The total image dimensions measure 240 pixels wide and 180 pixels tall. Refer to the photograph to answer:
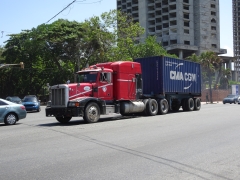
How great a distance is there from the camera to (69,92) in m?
16.2

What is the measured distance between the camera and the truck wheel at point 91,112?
1622cm

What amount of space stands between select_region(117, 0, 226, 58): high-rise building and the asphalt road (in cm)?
8483

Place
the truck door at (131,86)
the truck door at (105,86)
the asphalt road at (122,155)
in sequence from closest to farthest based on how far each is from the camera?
the asphalt road at (122,155) → the truck door at (105,86) → the truck door at (131,86)

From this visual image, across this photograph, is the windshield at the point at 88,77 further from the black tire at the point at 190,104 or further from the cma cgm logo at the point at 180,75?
the black tire at the point at 190,104

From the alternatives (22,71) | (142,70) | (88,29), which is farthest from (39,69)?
(142,70)

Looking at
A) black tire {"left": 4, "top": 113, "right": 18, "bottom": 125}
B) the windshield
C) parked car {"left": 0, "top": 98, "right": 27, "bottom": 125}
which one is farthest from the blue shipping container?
black tire {"left": 4, "top": 113, "right": 18, "bottom": 125}

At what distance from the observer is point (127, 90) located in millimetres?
19172

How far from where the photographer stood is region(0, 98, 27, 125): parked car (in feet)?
54.3

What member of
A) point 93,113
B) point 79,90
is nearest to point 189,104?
point 93,113

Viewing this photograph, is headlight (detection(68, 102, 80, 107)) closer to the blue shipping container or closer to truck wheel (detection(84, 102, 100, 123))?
truck wheel (detection(84, 102, 100, 123))

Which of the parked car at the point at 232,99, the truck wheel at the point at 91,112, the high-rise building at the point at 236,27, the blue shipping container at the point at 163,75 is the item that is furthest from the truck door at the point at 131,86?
the high-rise building at the point at 236,27

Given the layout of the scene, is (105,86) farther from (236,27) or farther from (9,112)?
(236,27)

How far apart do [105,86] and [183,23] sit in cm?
8502

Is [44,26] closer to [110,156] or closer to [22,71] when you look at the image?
[22,71]
